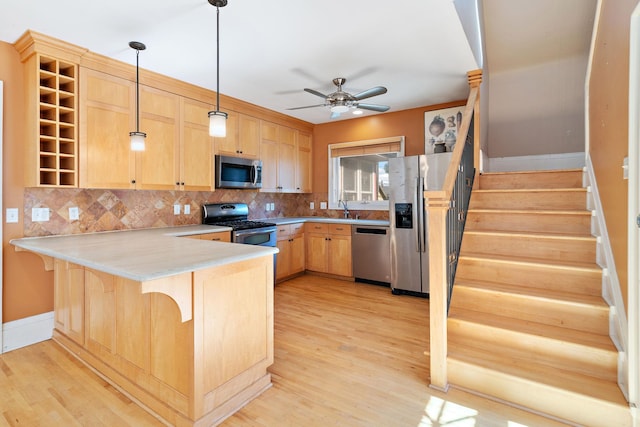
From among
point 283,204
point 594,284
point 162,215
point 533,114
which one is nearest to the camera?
point 594,284

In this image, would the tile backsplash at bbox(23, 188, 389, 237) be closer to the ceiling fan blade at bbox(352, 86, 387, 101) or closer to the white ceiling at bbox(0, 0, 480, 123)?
the white ceiling at bbox(0, 0, 480, 123)

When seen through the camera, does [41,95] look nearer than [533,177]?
Yes

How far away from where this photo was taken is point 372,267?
14.4 ft

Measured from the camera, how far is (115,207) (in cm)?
325

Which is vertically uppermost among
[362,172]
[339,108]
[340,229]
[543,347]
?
[339,108]

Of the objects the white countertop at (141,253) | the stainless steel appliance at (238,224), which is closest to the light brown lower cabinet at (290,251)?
the stainless steel appliance at (238,224)

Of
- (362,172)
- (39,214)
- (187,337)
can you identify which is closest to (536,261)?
(187,337)

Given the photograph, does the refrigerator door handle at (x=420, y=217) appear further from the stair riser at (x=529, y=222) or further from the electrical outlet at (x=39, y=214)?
the electrical outlet at (x=39, y=214)

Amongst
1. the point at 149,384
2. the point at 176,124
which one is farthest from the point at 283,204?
the point at 149,384

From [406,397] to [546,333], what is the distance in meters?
1.00

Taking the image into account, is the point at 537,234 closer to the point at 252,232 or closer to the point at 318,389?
the point at 318,389

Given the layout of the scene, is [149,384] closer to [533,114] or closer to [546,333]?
[546,333]

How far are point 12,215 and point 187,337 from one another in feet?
6.93

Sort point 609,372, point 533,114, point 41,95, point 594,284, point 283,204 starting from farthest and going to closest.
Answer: point 283,204, point 533,114, point 41,95, point 594,284, point 609,372
